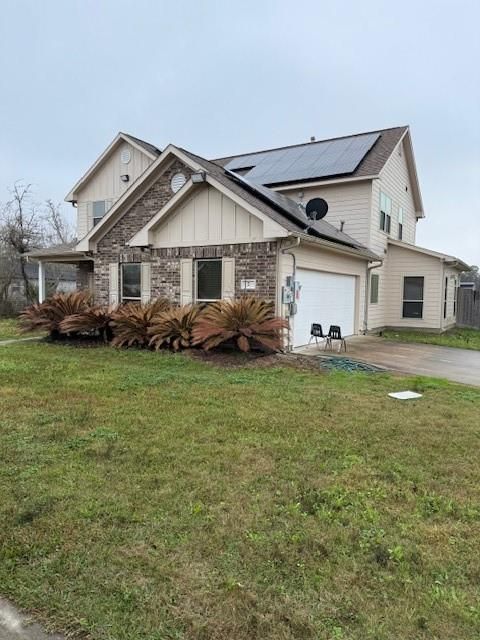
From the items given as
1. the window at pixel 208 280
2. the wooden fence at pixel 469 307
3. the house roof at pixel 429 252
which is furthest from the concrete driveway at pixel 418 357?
the wooden fence at pixel 469 307

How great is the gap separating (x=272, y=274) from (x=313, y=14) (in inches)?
335

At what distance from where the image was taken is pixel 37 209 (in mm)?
24547

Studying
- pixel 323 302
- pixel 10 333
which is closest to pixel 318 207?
pixel 323 302

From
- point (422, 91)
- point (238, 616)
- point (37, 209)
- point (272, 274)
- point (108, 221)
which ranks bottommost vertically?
point (238, 616)

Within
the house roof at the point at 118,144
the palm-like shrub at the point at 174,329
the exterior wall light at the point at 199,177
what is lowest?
the palm-like shrub at the point at 174,329

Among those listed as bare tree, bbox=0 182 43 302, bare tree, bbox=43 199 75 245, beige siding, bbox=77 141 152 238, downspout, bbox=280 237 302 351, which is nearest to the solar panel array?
beige siding, bbox=77 141 152 238

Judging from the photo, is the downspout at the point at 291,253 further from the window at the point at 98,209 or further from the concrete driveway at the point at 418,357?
the window at the point at 98,209

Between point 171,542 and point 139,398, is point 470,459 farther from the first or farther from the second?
point 139,398

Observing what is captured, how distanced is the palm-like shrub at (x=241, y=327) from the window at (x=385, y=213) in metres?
8.69

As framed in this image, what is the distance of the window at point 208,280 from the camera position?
10781mm

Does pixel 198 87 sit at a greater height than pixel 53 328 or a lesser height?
greater

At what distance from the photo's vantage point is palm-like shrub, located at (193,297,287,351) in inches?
346

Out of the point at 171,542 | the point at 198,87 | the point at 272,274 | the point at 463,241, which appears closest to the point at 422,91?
the point at 198,87

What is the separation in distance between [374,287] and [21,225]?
18264 millimetres
